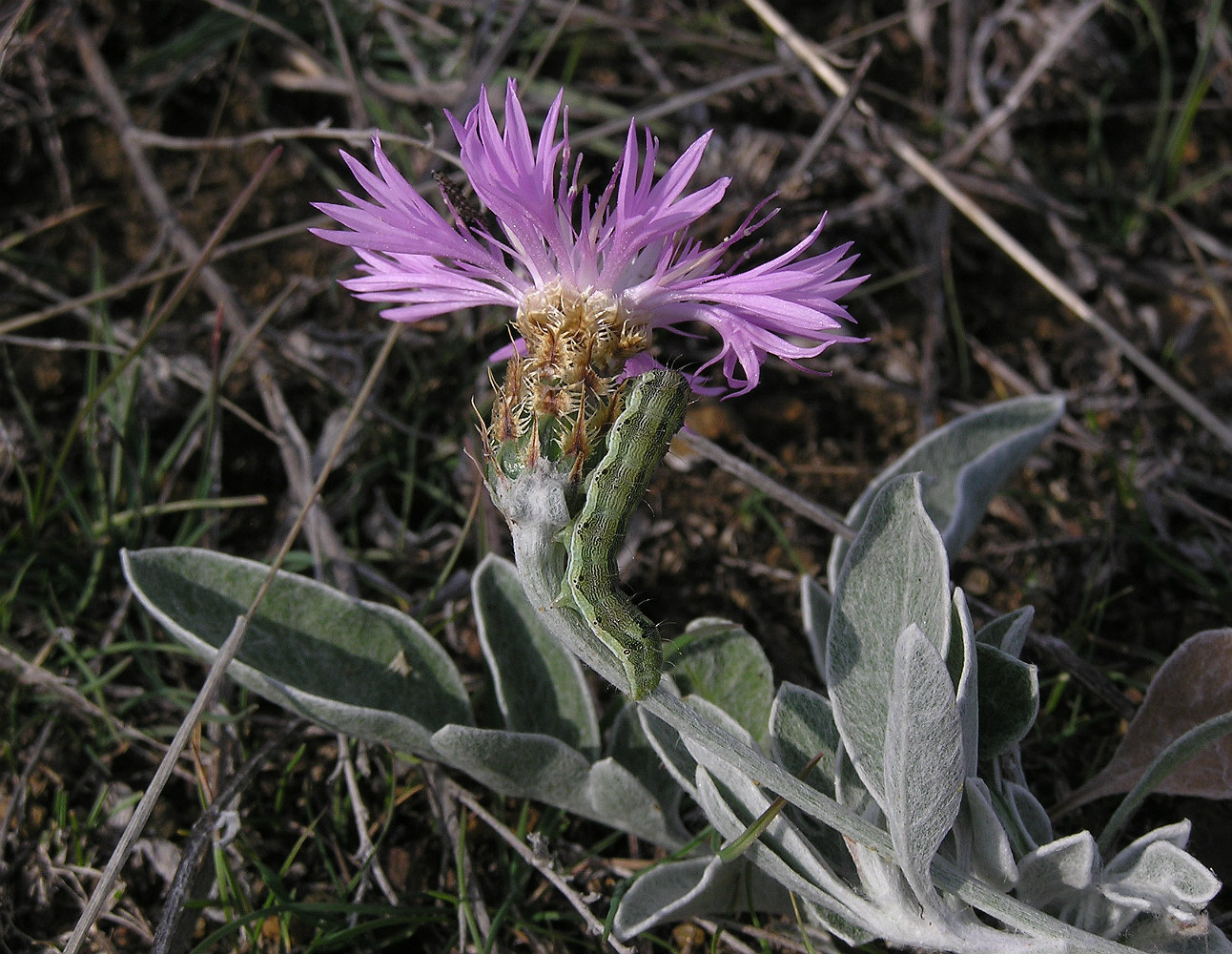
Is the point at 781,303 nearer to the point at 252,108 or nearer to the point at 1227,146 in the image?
the point at 252,108

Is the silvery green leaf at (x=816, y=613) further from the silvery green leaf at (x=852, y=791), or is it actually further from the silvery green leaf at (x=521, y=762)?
the silvery green leaf at (x=521, y=762)

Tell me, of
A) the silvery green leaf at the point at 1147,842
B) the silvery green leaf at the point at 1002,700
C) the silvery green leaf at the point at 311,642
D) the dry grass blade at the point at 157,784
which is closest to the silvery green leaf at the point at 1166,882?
the silvery green leaf at the point at 1147,842

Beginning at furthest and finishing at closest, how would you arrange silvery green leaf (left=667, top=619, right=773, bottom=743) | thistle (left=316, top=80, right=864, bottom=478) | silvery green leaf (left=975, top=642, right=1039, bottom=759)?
1. silvery green leaf (left=667, top=619, right=773, bottom=743)
2. silvery green leaf (left=975, top=642, right=1039, bottom=759)
3. thistle (left=316, top=80, right=864, bottom=478)

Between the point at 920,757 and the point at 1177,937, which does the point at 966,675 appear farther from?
the point at 1177,937

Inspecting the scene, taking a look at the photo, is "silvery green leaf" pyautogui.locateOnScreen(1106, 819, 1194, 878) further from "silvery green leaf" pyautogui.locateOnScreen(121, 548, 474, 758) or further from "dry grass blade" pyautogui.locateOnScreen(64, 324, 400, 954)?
"dry grass blade" pyautogui.locateOnScreen(64, 324, 400, 954)

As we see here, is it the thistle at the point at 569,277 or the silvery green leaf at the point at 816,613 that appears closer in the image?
the thistle at the point at 569,277

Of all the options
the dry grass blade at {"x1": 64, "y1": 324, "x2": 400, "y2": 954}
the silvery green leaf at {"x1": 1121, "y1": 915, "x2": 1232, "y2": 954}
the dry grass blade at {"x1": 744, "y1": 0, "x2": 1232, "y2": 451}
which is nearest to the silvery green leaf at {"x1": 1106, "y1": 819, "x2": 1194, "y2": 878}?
the silvery green leaf at {"x1": 1121, "y1": 915, "x2": 1232, "y2": 954}

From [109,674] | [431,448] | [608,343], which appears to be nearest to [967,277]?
[431,448]
